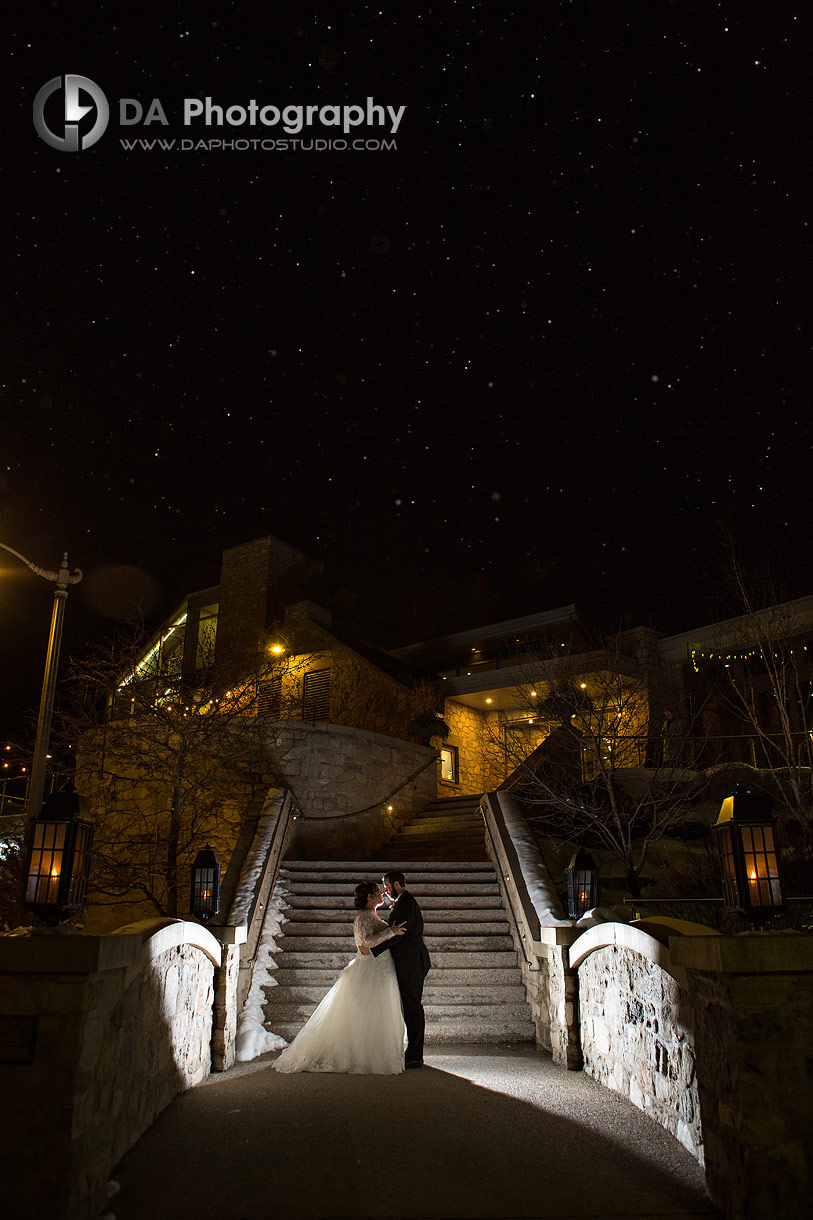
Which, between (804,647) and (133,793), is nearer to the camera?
(133,793)

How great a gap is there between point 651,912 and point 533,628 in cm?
1681

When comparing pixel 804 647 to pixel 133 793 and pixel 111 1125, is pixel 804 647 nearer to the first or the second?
pixel 133 793

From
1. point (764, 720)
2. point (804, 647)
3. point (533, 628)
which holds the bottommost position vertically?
point (764, 720)

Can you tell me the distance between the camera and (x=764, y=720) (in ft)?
62.0

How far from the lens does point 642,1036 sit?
→ 5.32 m

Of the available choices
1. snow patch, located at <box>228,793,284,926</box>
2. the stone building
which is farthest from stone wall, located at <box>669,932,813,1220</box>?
the stone building

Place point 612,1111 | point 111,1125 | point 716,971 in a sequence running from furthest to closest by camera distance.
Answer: point 612,1111
point 111,1125
point 716,971

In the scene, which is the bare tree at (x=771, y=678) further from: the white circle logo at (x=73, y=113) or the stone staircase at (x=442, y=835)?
the white circle logo at (x=73, y=113)

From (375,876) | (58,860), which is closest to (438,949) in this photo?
(375,876)

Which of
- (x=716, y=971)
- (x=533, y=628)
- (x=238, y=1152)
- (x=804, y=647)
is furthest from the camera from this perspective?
(x=533, y=628)

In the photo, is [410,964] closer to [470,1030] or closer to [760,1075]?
[470,1030]

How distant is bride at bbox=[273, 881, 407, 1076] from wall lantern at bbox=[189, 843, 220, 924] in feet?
5.97

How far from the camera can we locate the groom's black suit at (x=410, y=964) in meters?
6.85

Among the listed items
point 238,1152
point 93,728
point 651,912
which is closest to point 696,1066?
point 651,912
